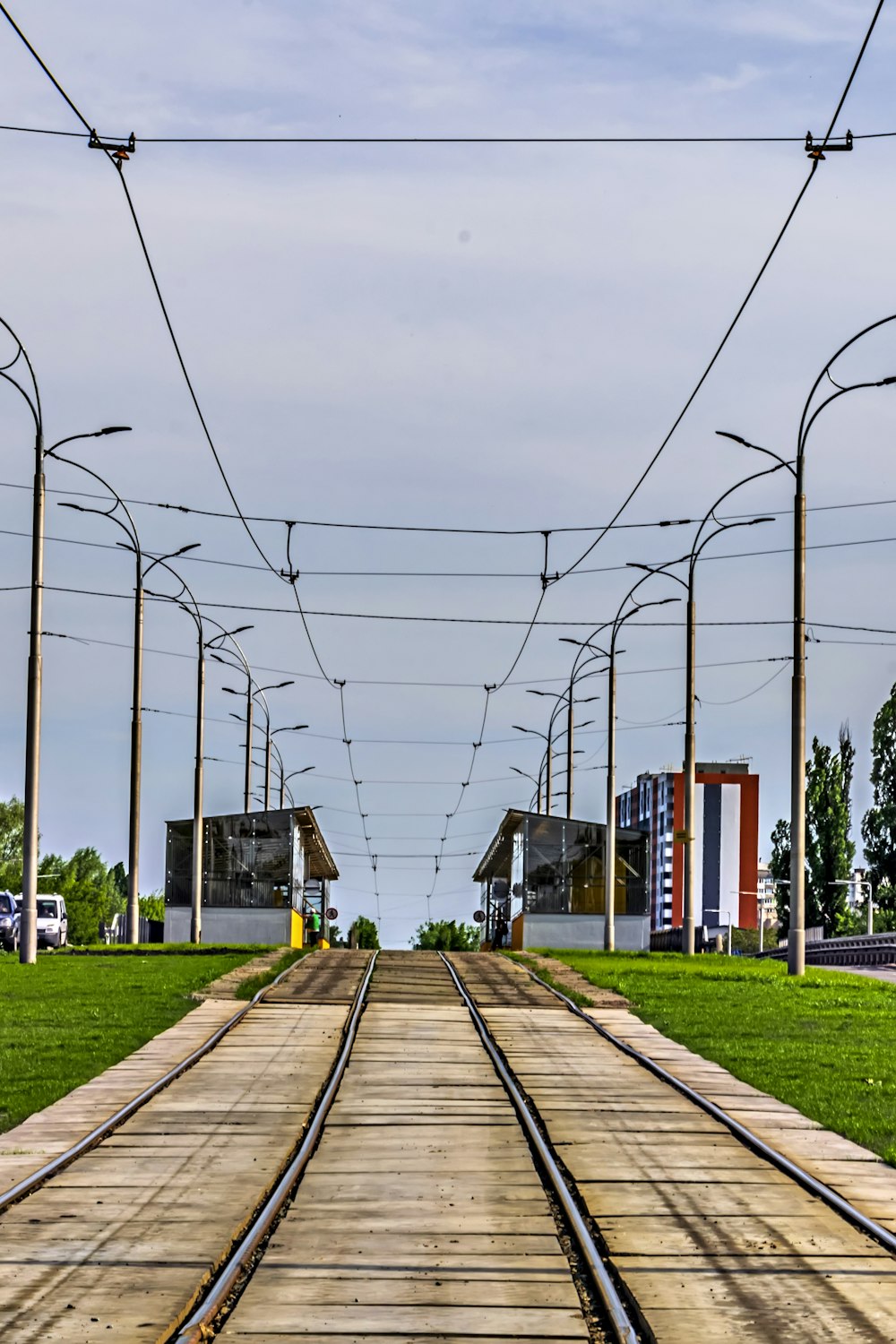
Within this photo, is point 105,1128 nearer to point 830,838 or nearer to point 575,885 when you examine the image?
point 575,885

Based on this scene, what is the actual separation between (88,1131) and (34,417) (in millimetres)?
25301

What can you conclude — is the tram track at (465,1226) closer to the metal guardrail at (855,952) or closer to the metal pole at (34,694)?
the metal pole at (34,694)

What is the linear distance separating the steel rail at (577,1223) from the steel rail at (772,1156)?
176cm

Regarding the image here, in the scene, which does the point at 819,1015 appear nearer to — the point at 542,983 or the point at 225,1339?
the point at 542,983

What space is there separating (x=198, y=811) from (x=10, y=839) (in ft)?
354

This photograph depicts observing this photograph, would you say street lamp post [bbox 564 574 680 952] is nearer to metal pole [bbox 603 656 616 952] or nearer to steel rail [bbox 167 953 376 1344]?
metal pole [bbox 603 656 616 952]

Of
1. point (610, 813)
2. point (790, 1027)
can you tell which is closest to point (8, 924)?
point (610, 813)

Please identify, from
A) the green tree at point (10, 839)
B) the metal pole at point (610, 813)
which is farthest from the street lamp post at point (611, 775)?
the green tree at point (10, 839)

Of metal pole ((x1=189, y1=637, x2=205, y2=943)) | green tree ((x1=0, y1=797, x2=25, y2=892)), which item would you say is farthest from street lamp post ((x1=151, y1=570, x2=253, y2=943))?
green tree ((x1=0, y1=797, x2=25, y2=892))

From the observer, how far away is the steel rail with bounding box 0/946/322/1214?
42.8 feet

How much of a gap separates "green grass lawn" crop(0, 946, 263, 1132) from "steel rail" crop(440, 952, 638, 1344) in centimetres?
462

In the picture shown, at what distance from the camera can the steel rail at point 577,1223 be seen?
9.36 metres

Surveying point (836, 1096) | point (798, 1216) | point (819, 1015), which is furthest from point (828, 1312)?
point (819, 1015)

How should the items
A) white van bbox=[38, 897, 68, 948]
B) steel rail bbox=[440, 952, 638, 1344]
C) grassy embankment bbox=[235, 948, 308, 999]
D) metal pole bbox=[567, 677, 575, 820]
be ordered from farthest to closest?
metal pole bbox=[567, 677, 575, 820] → white van bbox=[38, 897, 68, 948] → grassy embankment bbox=[235, 948, 308, 999] → steel rail bbox=[440, 952, 638, 1344]
